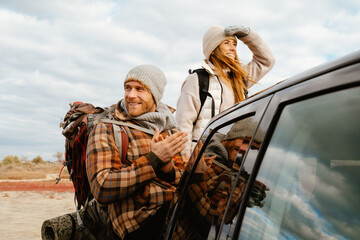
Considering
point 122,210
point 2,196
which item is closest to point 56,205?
point 2,196

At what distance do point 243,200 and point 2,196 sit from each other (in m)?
15.9

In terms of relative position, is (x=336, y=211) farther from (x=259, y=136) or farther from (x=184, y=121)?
→ (x=184, y=121)

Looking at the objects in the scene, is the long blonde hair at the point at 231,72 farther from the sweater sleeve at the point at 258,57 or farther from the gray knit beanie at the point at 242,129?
the gray knit beanie at the point at 242,129

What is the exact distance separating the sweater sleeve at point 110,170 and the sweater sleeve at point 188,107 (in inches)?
50.3

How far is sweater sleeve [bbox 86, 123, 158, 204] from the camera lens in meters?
2.86

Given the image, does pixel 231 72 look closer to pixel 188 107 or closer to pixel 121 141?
pixel 188 107

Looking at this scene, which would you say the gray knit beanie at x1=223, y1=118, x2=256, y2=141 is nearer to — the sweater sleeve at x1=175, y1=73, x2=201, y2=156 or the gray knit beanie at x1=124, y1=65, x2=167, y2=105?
the gray knit beanie at x1=124, y1=65, x2=167, y2=105

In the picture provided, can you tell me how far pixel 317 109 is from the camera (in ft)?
3.51

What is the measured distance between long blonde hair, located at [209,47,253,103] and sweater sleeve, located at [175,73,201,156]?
1.16 ft

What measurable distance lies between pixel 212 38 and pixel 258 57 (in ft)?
2.71

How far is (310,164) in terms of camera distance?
1.09m

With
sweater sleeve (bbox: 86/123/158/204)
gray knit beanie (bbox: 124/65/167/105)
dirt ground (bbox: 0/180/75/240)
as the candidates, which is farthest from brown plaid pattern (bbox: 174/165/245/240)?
dirt ground (bbox: 0/180/75/240)

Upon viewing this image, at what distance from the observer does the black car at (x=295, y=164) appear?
3.10ft

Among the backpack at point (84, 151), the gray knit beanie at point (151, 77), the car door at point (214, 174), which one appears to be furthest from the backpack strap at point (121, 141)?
the car door at point (214, 174)
